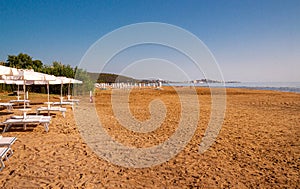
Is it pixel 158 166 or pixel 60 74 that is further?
pixel 60 74

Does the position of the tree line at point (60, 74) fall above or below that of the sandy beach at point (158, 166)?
above

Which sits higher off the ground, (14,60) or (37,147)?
(14,60)

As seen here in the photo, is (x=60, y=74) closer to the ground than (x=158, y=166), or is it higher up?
higher up

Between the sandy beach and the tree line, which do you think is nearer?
the sandy beach

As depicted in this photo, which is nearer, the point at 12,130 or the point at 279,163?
the point at 279,163

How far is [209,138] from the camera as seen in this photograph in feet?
20.7

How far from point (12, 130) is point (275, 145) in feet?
25.8

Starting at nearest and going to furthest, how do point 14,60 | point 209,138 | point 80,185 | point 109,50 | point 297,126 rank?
point 80,185 < point 209,138 < point 297,126 < point 109,50 < point 14,60

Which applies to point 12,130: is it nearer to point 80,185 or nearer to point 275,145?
point 80,185

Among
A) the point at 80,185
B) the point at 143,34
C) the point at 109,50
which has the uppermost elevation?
the point at 143,34

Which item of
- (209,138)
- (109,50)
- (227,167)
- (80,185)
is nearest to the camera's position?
(80,185)

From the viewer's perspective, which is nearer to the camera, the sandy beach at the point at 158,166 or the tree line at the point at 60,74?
the sandy beach at the point at 158,166

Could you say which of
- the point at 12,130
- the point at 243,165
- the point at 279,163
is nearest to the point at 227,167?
the point at 243,165

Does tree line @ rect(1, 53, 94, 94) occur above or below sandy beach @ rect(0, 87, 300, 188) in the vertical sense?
above
